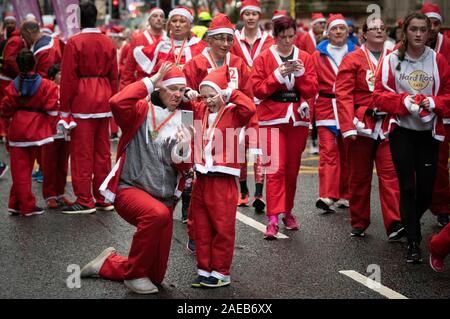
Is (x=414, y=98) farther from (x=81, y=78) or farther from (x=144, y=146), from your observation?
(x=81, y=78)

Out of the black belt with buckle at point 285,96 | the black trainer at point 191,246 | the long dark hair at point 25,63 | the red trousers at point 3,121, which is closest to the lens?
the black trainer at point 191,246

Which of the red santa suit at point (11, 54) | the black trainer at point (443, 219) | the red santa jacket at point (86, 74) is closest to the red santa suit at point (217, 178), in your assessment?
the black trainer at point (443, 219)

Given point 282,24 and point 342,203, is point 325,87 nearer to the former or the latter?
point 342,203

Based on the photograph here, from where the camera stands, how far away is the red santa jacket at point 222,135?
24.5 feet

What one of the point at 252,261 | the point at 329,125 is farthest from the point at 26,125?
the point at 252,261

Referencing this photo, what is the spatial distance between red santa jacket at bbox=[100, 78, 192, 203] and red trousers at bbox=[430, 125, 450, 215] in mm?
3593

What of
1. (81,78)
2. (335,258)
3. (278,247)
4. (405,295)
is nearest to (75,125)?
(81,78)

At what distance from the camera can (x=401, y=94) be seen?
8250mm

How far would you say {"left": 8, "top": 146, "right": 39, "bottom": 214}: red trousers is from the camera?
418 inches

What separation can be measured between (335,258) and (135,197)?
218 cm

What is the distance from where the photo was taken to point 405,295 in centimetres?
715

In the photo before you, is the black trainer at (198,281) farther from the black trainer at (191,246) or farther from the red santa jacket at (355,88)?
the red santa jacket at (355,88)

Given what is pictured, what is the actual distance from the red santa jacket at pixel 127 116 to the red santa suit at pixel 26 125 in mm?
3639

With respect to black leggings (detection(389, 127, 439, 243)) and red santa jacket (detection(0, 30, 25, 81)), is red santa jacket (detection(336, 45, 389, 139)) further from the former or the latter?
red santa jacket (detection(0, 30, 25, 81))
